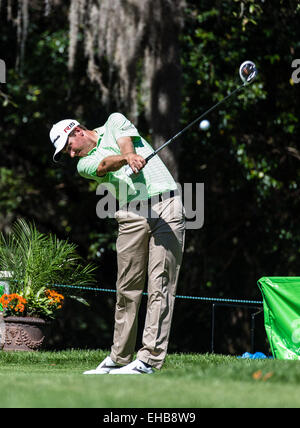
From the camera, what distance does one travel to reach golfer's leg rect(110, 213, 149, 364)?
493 centimetres

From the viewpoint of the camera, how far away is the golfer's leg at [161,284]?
475 centimetres

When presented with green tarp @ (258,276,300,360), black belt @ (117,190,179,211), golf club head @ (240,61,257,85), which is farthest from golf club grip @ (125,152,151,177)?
green tarp @ (258,276,300,360)

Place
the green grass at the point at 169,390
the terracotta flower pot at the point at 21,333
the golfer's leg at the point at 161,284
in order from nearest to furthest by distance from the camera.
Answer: the green grass at the point at 169,390
the golfer's leg at the point at 161,284
the terracotta flower pot at the point at 21,333

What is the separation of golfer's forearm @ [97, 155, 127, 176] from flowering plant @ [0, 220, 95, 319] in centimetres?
249

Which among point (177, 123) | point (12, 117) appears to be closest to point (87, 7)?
point (177, 123)

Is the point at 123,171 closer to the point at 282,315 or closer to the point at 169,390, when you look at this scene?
the point at 169,390

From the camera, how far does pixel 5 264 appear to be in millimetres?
7355

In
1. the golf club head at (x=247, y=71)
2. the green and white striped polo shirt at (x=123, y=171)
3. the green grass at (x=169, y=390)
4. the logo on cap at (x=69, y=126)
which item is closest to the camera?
the green grass at (x=169, y=390)

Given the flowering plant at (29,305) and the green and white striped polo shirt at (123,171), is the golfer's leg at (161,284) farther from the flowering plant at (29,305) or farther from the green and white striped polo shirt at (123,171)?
the flowering plant at (29,305)

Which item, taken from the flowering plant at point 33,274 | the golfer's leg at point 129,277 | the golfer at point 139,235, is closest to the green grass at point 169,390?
the golfer at point 139,235

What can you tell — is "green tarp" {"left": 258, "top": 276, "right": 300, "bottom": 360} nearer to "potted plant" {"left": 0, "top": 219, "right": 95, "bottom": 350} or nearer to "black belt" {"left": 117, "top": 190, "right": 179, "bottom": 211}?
"potted plant" {"left": 0, "top": 219, "right": 95, "bottom": 350}

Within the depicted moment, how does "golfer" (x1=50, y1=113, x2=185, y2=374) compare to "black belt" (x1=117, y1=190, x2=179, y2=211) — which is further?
"black belt" (x1=117, y1=190, x2=179, y2=211)

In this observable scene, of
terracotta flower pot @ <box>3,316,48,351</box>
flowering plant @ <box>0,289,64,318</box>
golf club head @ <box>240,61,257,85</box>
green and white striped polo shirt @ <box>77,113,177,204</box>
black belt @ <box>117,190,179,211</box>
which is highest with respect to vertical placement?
golf club head @ <box>240,61,257,85</box>

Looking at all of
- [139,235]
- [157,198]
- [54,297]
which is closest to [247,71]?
[157,198]
